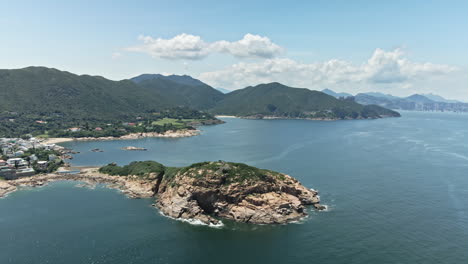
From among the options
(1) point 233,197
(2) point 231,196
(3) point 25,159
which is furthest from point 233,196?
(3) point 25,159

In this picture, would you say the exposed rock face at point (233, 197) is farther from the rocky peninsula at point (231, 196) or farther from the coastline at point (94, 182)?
the coastline at point (94, 182)

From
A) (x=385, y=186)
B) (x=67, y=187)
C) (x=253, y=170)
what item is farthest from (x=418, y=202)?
(x=67, y=187)

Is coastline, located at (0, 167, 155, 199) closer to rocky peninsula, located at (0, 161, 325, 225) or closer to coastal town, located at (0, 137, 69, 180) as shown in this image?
rocky peninsula, located at (0, 161, 325, 225)

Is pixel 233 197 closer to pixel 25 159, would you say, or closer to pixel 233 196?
pixel 233 196

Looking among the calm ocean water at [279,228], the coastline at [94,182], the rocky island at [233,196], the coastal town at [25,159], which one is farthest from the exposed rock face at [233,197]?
the coastal town at [25,159]

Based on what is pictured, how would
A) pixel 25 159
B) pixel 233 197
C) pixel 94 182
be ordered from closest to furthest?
1. pixel 233 197
2. pixel 94 182
3. pixel 25 159

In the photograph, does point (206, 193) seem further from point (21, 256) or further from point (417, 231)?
point (417, 231)

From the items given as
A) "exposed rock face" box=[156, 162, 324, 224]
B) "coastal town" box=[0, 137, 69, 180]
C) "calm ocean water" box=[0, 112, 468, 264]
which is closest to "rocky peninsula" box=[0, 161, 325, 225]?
"exposed rock face" box=[156, 162, 324, 224]
